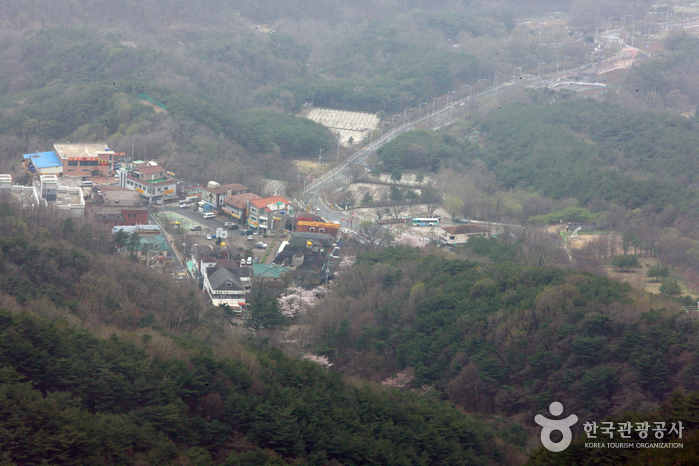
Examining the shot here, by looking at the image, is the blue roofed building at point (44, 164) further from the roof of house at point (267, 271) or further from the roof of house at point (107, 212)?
the roof of house at point (267, 271)

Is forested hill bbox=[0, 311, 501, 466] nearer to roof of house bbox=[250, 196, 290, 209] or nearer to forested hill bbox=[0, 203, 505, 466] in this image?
forested hill bbox=[0, 203, 505, 466]

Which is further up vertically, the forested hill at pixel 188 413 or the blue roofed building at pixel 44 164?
the blue roofed building at pixel 44 164

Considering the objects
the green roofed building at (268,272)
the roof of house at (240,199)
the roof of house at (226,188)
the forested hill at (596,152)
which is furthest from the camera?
the forested hill at (596,152)

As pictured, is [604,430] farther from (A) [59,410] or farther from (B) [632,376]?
(A) [59,410]

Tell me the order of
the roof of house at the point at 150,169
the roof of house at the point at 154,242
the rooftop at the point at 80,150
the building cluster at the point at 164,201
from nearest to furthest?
the building cluster at the point at 164,201
the roof of house at the point at 154,242
the roof of house at the point at 150,169
the rooftop at the point at 80,150

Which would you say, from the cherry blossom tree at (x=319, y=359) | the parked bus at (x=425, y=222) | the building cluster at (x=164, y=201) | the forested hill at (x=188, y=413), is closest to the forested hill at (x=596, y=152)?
the parked bus at (x=425, y=222)

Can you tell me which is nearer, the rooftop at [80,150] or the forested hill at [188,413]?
the forested hill at [188,413]

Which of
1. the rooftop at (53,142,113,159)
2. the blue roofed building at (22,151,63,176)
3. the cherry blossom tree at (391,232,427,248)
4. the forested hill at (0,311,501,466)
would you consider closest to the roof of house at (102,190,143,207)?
the blue roofed building at (22,151,63,176)

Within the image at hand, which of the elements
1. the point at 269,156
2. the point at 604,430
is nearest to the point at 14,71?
the point at 269,156
